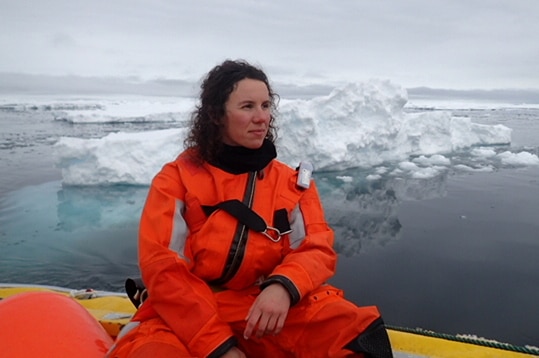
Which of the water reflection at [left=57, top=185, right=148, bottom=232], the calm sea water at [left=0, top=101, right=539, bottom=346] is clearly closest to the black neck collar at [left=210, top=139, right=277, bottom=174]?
the calm sea water at [left=0, top=101, right=539, bottom=346]

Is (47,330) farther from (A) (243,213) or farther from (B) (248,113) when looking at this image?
(B) (248,113)

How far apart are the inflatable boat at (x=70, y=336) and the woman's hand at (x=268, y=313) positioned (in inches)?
20.7

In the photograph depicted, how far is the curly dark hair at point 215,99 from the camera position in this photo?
1.36 metres

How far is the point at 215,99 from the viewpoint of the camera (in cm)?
138

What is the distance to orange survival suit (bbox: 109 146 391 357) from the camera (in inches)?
44.7

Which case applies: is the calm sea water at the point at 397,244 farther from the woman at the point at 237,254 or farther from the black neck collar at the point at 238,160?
the black neck collar at the point at 238,160

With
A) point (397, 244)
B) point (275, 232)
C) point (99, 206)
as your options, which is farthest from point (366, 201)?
point (275, 232)

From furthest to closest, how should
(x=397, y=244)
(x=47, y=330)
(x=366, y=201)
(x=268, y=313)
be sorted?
(x=366, y=201) < (x=397, y=244) < (x=47, y=330) < (x=268, y=313)

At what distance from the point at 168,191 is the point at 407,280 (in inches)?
128

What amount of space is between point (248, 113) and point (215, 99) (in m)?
0.13

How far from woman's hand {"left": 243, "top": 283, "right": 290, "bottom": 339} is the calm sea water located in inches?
96.8

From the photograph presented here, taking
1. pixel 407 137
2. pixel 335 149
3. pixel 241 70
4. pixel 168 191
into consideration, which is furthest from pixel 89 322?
pixel 407 137

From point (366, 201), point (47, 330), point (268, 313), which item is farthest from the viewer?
point (366, 201)

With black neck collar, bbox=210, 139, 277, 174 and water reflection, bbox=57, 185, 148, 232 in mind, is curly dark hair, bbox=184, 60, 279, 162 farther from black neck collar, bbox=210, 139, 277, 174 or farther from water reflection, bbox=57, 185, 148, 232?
water reflection, bbox=57, 185, 148, 232
